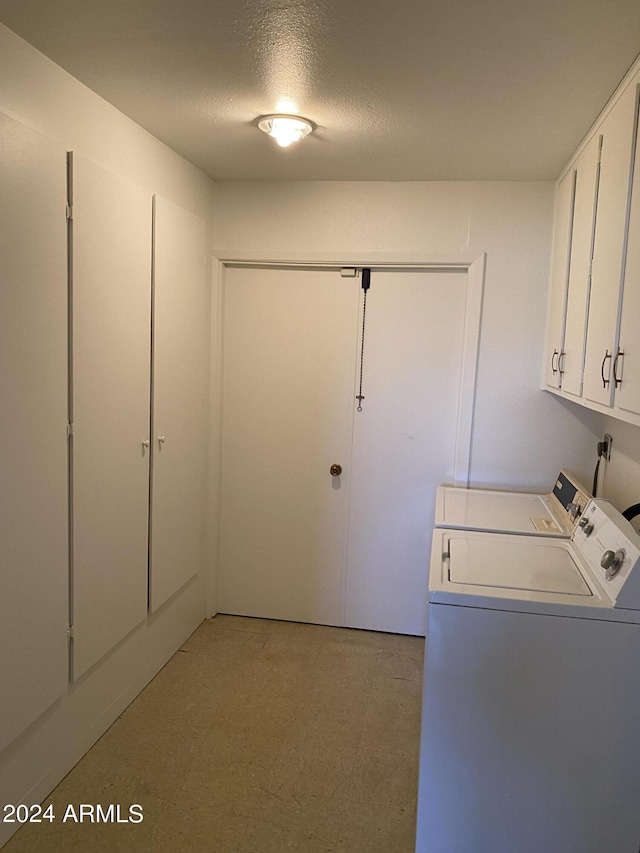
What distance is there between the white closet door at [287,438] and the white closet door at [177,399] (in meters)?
0.23

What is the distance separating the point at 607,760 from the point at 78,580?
174 centimetres

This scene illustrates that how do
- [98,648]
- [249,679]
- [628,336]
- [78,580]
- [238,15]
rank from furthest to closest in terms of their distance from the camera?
[249,679]
[98,648]
[78,580]
[628,336]
[238,15]

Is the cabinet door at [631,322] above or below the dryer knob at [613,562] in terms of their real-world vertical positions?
above

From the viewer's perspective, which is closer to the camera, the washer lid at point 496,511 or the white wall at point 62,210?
the white wall at point 62,210

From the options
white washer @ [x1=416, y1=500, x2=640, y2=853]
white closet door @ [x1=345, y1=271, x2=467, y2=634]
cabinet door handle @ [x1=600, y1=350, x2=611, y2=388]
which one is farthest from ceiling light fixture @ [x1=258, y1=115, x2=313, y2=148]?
white washer @ [x1=416, y1=500, x2=640, y2=853]

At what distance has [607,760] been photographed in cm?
177

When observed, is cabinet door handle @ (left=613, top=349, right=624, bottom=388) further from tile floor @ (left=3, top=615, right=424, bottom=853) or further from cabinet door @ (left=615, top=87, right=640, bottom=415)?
tile floor @ (left=3, top=615, right=424, bottom=853)

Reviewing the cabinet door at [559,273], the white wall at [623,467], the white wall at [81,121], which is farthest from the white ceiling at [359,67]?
the white wall at [623,467]

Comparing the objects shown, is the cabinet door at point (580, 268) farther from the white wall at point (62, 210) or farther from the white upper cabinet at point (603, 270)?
the white wall at point (62, 210)

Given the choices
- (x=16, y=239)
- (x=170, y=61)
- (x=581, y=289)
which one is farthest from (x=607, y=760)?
(x=170, y=61)

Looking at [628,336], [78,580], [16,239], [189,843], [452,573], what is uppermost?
[16,239]

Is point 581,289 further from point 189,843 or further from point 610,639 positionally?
point 189,843

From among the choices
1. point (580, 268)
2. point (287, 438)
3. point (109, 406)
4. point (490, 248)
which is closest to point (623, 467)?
Result: point (580, 268)

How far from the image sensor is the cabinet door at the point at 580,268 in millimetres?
2250
